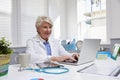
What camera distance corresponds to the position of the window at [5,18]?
2724mm

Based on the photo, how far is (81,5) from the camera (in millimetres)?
3354

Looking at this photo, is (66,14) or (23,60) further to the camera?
(66,14)

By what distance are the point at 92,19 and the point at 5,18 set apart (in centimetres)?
159

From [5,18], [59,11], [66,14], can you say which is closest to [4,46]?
[5,18]

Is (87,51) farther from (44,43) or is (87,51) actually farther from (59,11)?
(59,11)

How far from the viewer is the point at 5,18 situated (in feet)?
9.13

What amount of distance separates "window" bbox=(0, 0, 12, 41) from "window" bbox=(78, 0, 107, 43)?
140 cm

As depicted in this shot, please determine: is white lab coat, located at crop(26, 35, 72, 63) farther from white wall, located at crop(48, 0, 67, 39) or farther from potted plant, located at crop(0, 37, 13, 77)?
white wall, located at crop(48, 0, 67, 39)

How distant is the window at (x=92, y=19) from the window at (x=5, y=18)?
1402mm

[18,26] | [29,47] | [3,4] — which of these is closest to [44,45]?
[29,47]

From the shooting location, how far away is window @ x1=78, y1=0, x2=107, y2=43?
295cm

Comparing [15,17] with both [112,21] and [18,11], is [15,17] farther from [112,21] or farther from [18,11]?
[112,21]

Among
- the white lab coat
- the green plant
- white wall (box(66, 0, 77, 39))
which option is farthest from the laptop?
white wall (box(66, 0, 77, 39))

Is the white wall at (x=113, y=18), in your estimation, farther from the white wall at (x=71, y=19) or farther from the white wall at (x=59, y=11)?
the white wall at (x=59, y=11)
